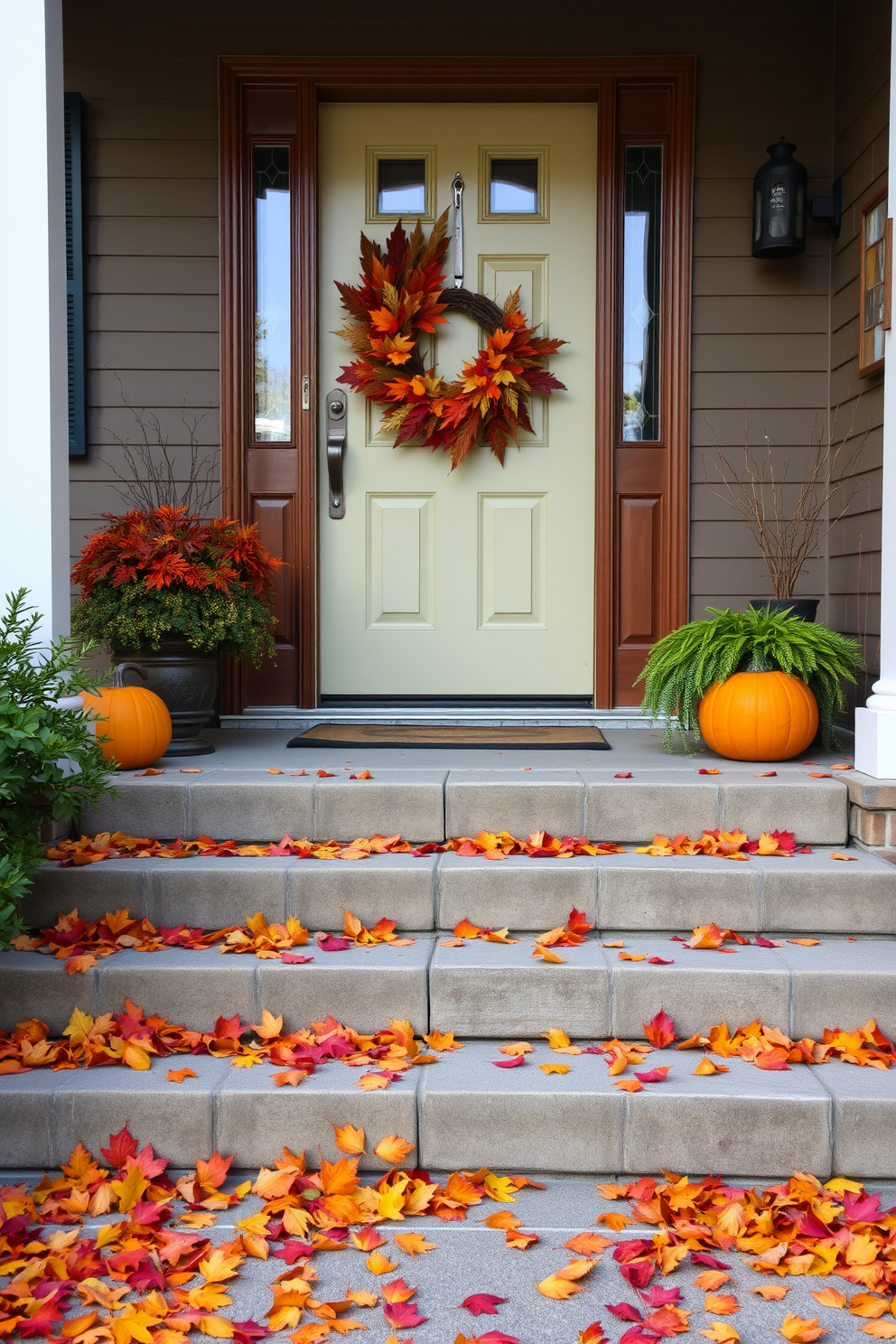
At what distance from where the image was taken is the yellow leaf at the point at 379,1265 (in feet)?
5.26

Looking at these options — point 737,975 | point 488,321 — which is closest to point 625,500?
point 488,321

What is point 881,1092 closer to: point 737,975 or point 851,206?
point 737,975

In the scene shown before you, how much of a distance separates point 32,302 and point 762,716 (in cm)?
209

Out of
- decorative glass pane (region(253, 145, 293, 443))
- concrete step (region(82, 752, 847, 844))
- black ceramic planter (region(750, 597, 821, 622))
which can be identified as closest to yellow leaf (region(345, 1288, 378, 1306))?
concrete step (region(82, 752, 847, 844))

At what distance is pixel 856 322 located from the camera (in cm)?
348

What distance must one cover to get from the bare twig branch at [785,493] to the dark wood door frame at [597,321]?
19 centimetres

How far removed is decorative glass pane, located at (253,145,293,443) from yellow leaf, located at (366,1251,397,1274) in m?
2.85

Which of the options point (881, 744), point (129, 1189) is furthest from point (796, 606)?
point (129, 1189)

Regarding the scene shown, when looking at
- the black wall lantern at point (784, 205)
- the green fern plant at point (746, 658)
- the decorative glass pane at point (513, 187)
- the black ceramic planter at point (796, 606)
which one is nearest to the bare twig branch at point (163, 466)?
the decorative glass pane at point (513, 187)

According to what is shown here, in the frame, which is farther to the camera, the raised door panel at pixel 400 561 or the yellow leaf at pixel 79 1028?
the raised door panel at pixel 400 561

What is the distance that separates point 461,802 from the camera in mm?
2615

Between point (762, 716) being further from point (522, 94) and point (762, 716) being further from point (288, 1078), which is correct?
point (522, 94)

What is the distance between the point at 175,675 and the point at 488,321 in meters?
1.66

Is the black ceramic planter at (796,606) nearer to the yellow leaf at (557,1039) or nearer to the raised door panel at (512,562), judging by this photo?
the raised door panel at (512,562)
